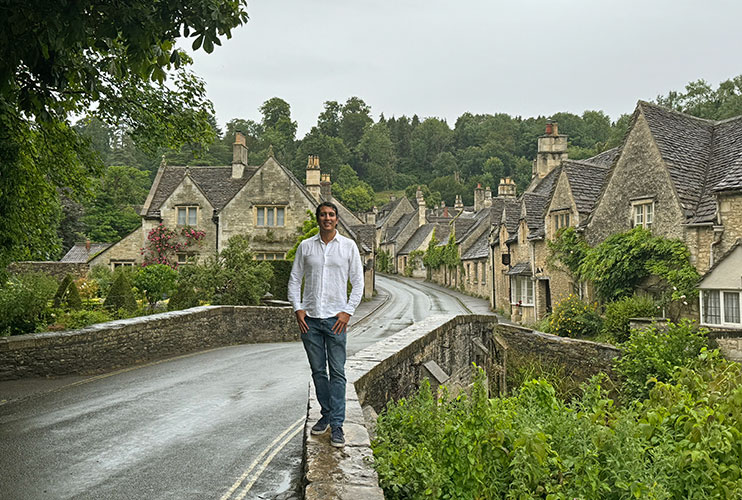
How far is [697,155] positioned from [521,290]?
1256cm

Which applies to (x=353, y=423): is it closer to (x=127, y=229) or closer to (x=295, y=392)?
(x=295, y=392)

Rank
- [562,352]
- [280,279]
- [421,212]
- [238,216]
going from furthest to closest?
[421,212]
[238,216]
[280,279]
[562,352]

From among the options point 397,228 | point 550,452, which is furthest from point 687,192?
point 397,228

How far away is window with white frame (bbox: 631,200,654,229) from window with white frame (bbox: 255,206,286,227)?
2145 cm

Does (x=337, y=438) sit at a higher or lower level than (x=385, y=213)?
lower

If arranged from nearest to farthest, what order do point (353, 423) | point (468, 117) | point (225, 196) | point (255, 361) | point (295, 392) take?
1. point (353, 423)
2. point (295, 392)
3. point (255, 361)
4. point (225, 196)
5. point (468, 117)

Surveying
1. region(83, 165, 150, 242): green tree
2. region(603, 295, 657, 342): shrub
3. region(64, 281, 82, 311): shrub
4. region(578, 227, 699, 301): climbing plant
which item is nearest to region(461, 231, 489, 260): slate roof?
region(578, 227, 699, 301): climbing plant

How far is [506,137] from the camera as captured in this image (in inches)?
5217

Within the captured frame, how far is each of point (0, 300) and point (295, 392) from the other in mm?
6753

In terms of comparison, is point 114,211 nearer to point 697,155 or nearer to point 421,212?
point 421,212

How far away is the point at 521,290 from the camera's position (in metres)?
33.3

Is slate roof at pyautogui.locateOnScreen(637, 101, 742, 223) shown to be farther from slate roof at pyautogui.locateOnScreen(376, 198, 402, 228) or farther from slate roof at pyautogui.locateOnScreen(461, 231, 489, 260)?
slate roof at pyautogui.locateOnScreen(376, 198, 402, 228)

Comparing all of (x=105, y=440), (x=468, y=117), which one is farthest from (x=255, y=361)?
(x=468, y=117)

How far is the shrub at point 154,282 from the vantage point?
2657cm
